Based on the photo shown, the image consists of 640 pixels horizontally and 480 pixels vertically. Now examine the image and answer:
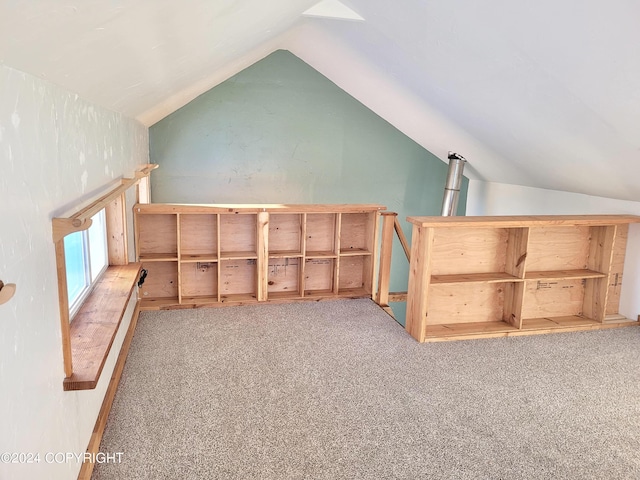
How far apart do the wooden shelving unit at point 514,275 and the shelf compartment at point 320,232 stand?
1.07 meters

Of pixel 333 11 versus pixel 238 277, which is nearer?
pixel 333 11

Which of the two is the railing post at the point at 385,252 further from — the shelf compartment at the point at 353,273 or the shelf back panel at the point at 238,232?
the shelf back panel at the point at 238,232

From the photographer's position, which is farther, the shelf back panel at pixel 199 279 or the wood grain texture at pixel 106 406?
the shelf back panel at pixel 199 279

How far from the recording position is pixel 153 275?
4.12 meters

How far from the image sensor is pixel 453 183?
574 cm

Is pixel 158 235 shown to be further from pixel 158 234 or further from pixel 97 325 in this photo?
pixel 97 325

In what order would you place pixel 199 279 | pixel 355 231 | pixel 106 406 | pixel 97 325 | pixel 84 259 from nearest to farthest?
pixel 97 325
pixel 106 406
pixel 84 259
pixel 199 279
pixel 355 231

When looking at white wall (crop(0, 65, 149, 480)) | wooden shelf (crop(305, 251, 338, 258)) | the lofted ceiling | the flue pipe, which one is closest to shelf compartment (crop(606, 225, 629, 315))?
the lofted ceiling

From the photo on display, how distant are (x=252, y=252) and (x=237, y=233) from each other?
22 centimetres

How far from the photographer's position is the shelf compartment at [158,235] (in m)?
4.04

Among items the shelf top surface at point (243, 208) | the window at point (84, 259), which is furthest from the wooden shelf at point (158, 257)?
the window at point (84, 259)

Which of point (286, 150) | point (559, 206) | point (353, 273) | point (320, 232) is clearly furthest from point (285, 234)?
point (559, 206)

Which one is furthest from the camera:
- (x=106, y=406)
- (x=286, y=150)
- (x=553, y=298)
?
(x=286, y=150)

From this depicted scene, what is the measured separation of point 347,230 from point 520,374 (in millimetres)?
2061
